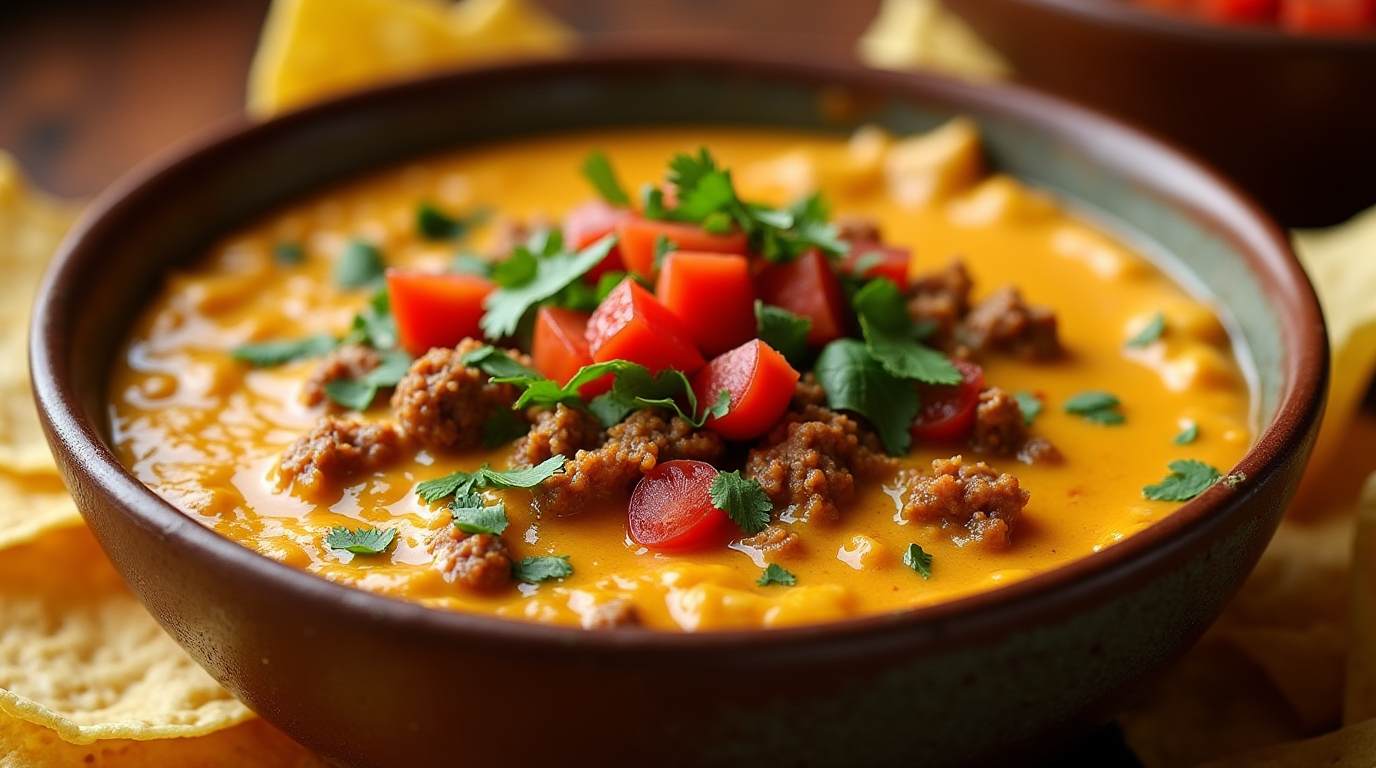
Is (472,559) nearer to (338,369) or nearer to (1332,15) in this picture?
(338,369)

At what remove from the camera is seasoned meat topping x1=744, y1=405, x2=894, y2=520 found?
2771 millimetres

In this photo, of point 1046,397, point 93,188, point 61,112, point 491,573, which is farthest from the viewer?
point 61,112

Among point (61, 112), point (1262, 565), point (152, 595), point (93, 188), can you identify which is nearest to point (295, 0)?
point (93, 188)

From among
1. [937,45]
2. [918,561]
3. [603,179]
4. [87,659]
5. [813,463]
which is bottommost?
[87,659]

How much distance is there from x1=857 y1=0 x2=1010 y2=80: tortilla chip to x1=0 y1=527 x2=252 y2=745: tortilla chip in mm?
3058

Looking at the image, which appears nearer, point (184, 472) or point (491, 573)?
point (491, 573)

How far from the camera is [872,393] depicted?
9.81 feet

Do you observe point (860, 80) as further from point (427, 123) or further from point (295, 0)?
point (295, 0)

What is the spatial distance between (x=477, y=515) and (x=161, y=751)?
0.85 metres

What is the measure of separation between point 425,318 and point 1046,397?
1372mm

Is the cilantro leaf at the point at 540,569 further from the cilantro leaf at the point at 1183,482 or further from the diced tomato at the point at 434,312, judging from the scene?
the cilantro leaf at the point at 1183,482

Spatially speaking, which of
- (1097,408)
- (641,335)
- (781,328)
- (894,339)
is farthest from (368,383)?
(1097,408)

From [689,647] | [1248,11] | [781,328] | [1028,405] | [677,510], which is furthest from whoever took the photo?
[1248,11]

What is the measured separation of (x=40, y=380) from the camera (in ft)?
9.78
